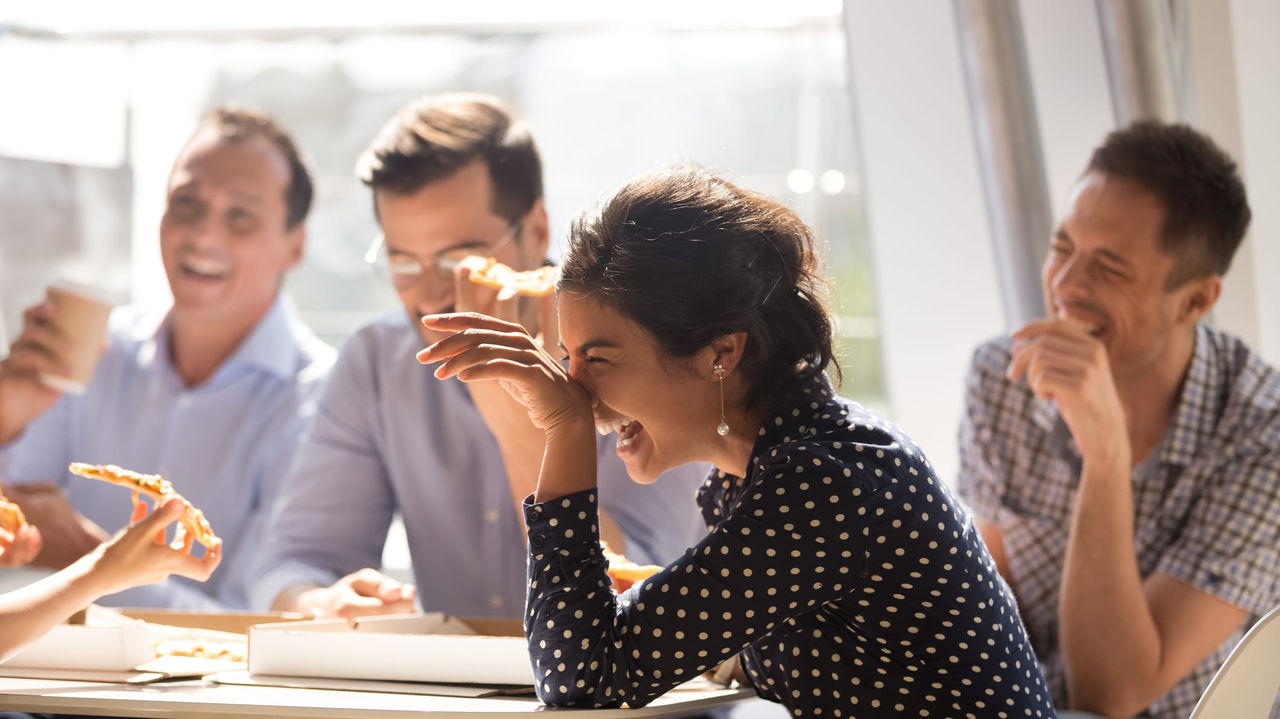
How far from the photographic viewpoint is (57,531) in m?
2.56

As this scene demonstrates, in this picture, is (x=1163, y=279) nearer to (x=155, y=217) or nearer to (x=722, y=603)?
(x=722, y=603)

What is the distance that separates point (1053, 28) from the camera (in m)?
3.10

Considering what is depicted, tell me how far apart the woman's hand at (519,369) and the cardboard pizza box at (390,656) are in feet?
1.07

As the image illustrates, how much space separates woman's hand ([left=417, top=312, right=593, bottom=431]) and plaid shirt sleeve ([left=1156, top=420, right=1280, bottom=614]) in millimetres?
1295

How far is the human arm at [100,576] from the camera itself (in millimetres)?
1468

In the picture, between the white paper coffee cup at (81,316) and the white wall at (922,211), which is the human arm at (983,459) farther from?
the white paper coffee cup at (81,316)

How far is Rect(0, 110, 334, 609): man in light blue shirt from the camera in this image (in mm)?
3018

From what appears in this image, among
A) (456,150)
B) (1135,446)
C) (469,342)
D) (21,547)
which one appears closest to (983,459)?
(1135,446)

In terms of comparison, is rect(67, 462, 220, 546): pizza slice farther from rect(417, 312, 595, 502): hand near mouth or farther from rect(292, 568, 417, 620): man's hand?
rect(417, 312, 595, 502): hand near mouth

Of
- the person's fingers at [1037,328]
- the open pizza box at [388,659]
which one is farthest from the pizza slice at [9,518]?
the person's fingers at [1037,328]

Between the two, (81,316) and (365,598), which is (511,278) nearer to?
(365,598)

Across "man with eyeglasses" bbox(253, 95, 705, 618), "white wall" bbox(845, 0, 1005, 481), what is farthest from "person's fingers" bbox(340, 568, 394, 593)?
"white wall" bbox(845, 0, 1005, 481)

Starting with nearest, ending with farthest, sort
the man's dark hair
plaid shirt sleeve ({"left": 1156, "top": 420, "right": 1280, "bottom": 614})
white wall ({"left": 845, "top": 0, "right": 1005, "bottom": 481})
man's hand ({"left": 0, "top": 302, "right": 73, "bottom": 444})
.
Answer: plaid shirt sleeve ({"left": 1156, "top": 420, "right": 1280, "bottom": 614}), man's hand ({"left": 0, "top": 302, "right": 73, "bottom": 444}), the man's dark hair, white wall ({"left": 845, "top": 0, "right": 1005, "bottom": 481})

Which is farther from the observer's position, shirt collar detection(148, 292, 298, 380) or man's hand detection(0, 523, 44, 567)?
shirt collar detection(148, 292, 298, 380)
